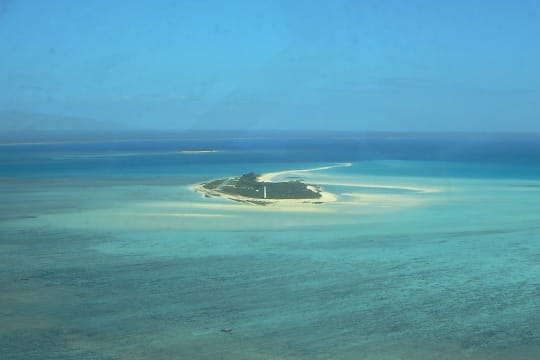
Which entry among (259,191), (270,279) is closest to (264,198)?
(259,191)

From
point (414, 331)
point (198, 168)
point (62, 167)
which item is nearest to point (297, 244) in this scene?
point (414, 331)

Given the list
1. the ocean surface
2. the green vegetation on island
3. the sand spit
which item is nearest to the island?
the green vegetation on island

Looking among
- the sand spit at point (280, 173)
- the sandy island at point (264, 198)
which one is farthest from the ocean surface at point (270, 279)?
the sand spit at point (280, 173)

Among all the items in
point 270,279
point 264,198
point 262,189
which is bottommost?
point 270,279

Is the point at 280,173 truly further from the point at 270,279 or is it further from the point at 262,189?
the point at 270,279

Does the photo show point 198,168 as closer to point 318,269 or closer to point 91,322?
point 318,269

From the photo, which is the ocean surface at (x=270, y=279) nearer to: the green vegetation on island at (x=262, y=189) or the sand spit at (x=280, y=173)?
the green vegetation on island at (x=262, y=189)
